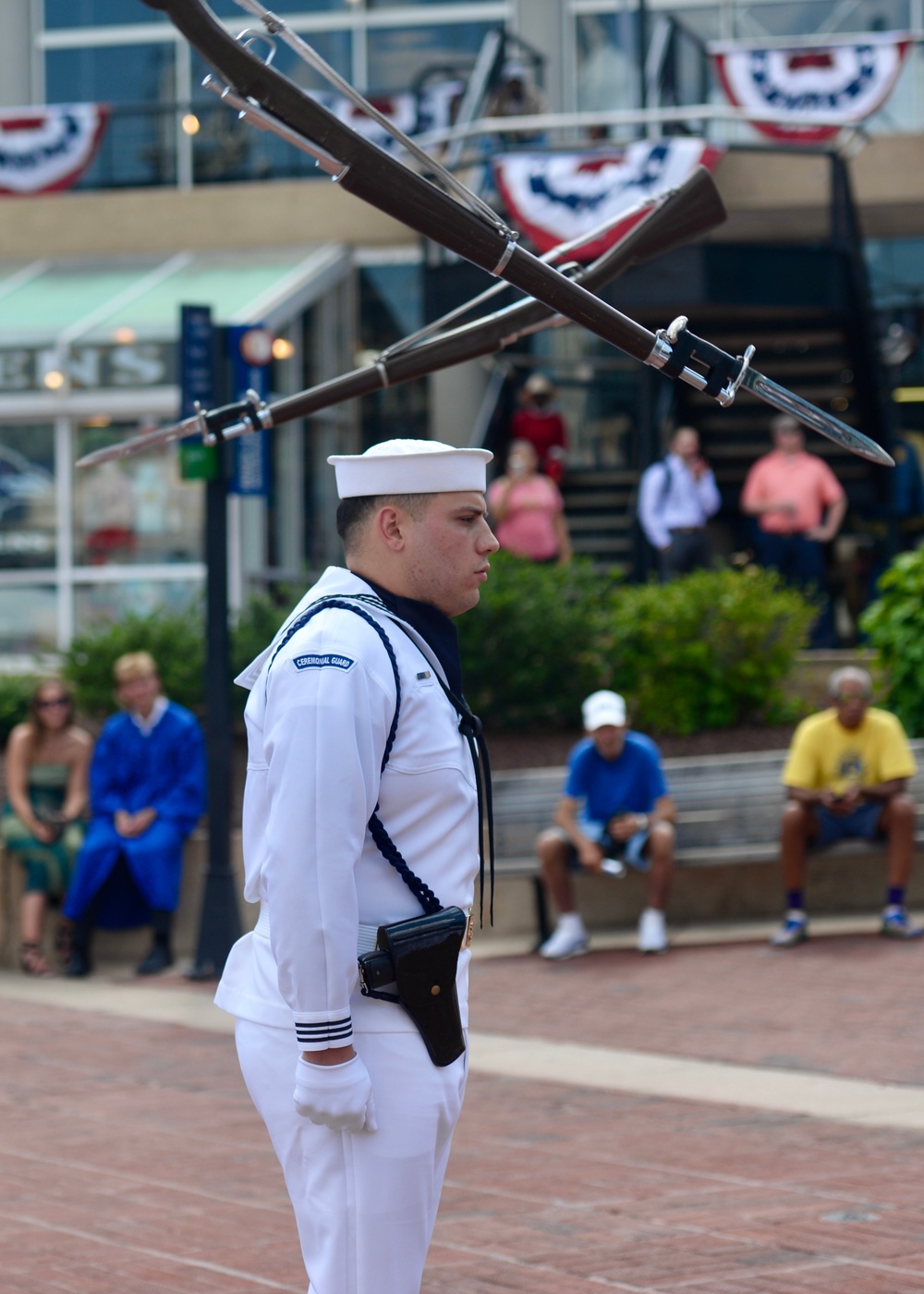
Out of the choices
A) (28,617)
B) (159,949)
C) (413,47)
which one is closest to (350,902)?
(159,949)

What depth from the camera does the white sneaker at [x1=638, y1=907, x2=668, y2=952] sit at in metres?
9.94

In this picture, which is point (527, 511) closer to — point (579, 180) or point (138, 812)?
point (579, 180)

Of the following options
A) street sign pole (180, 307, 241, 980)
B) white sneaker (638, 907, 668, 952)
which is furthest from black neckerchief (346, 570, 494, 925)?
street sign pole (180, 307, 241, 980)

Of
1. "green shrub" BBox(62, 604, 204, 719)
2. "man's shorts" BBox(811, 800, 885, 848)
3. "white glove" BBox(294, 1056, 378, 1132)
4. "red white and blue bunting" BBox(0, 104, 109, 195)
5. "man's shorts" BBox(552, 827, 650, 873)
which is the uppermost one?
"red white and blue bunting" BBox(0, 104, 109, 195)

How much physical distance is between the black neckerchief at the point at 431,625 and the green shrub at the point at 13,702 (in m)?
11.0

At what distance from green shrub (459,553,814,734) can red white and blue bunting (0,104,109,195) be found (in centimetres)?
951

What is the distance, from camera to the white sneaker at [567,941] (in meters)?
10.0

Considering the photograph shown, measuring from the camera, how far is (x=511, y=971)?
32.3 feet

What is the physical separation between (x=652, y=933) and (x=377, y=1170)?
7.11 m

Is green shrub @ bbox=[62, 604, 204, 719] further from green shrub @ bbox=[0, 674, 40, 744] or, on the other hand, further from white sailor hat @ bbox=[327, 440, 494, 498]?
white sailor hat @ bbox=[327, 440, 494, 498]

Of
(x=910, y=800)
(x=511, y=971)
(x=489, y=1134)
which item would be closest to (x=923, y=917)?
(x=910, y=800)

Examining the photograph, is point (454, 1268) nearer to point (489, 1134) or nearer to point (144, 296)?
point (489, 1134)

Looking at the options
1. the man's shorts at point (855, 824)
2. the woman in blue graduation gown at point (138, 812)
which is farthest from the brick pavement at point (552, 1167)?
the woman in blue graduation gown at point (138, 812)

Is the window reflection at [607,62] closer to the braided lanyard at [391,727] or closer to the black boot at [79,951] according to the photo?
the black boot at [79,951]
